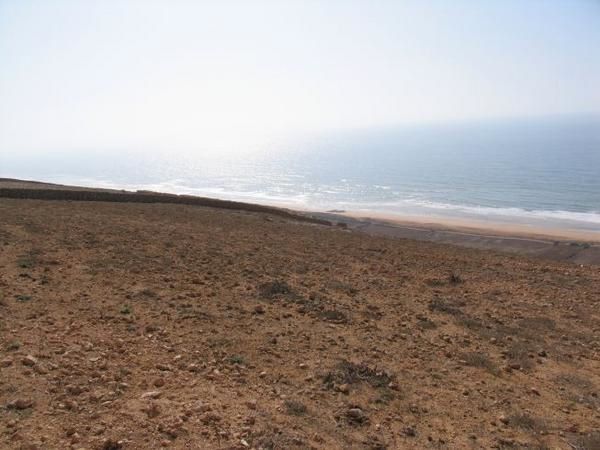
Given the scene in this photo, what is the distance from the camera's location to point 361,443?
4.69m

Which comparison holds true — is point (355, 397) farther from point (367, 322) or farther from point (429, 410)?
point (367, 322)

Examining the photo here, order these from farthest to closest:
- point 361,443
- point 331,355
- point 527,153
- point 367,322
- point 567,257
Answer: point 527,153 → point 567,257 → point 367,322 → point 331,355 → point 361,443

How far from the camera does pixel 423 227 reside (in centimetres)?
4581

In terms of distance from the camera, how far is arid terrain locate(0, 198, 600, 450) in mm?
4695

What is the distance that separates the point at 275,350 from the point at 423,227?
135 ft

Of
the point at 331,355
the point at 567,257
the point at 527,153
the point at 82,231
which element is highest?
the point at 527,153

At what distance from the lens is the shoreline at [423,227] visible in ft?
72.4

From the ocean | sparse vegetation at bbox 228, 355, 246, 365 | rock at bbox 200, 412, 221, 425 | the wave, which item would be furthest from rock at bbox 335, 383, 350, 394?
the wave

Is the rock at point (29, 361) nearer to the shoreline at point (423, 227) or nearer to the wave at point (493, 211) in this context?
the shoreline at point (423, 227)

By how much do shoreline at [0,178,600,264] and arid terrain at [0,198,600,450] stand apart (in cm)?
923

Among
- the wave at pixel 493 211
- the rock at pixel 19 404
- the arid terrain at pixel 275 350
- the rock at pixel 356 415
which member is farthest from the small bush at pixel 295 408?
the wave at pixel 493 211

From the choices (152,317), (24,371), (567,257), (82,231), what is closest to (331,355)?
(152,317)

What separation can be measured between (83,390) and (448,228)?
43.8 metres

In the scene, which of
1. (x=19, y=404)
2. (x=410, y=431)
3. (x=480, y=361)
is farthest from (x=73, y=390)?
(x=480, y=361)
